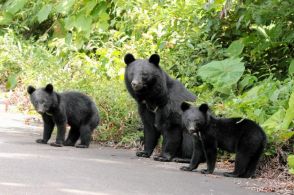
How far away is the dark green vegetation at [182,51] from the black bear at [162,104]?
51 cm

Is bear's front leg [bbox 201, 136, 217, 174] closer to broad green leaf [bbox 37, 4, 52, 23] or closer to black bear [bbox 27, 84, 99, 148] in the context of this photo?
broad green leaf [bbox 37, 4, 52, 23]

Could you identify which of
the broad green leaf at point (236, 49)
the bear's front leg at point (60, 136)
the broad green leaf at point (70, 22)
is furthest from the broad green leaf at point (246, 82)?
the broad green leaf at point (70, 22)

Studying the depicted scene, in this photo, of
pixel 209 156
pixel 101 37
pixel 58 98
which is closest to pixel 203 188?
pixel 209 156

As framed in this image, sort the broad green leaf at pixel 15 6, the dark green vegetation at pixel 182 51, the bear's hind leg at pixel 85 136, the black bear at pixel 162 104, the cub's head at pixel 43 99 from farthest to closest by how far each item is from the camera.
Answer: the bear's hind leg at pixel 85 136 < the cub's head at pixel 43 99 < the black bear at pixel 162 104 < the dark green vegetation at pixel 182 51 < the broad green leaf at pixel 15 6

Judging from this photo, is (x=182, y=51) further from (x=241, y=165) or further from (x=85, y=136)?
(x=241, y=165)

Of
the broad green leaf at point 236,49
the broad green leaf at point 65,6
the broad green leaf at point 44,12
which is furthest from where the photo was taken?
the broad green leaf at point 236,49

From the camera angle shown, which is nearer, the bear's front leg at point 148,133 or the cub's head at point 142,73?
the cub's head at point 142,73

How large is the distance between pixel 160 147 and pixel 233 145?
2.47m

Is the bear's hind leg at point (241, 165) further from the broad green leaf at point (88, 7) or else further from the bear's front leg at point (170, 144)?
the broad green leaf at point (88, 7)

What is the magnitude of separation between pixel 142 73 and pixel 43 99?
1.94 m

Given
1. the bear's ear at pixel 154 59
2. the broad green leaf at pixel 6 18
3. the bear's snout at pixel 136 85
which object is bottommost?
the bear's snout at pixel 136 85

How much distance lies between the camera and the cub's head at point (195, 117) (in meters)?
9.12

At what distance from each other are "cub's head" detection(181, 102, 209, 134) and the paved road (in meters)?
0.58

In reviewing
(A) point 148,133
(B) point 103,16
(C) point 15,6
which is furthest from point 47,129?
(C) point 15,6
